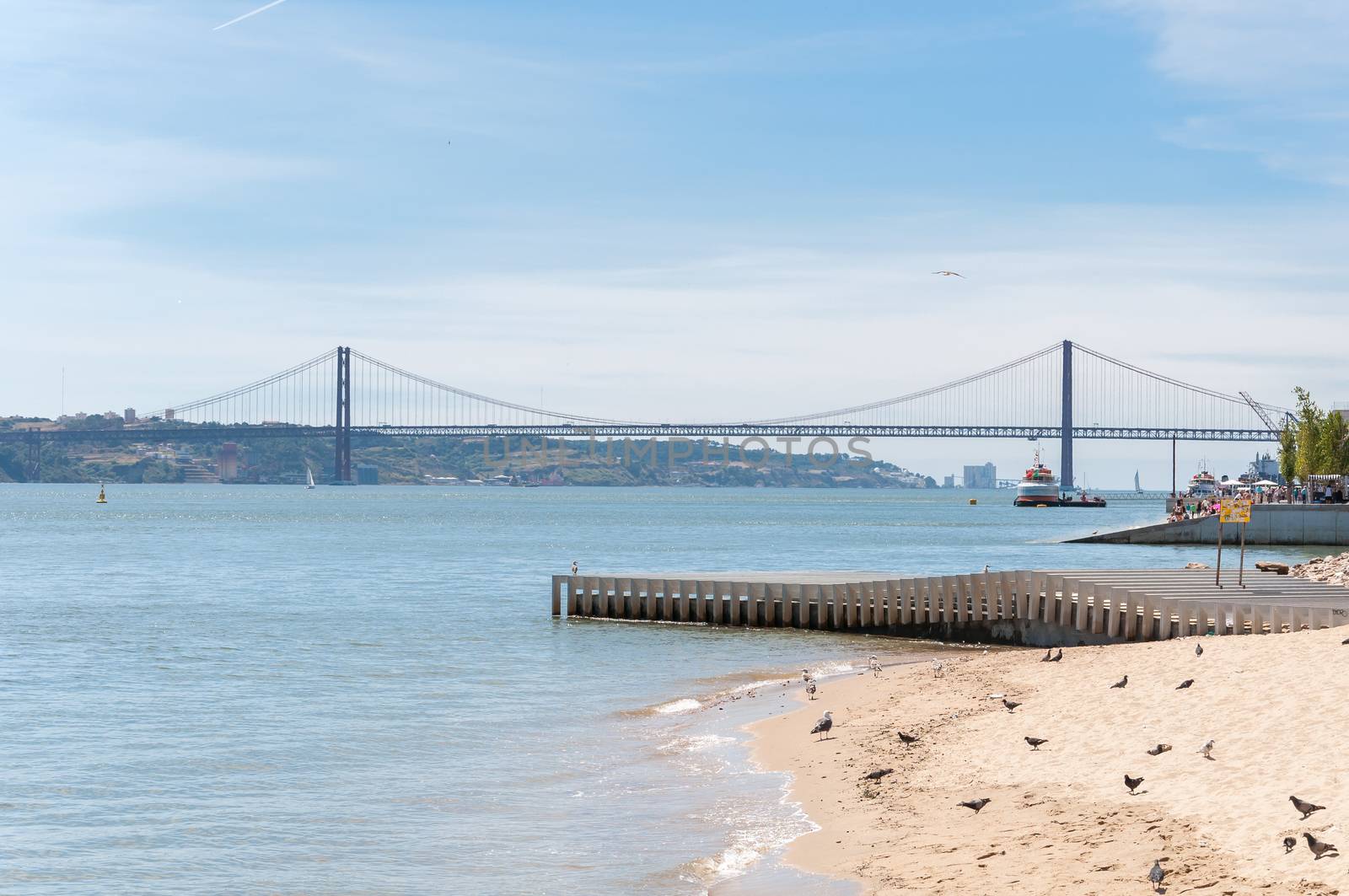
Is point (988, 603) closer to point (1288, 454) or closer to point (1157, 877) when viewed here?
point (1157, 877)

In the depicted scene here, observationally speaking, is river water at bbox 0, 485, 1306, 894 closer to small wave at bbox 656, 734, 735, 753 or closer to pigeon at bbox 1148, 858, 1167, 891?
small wave at bbox 656, 734, 735, 753

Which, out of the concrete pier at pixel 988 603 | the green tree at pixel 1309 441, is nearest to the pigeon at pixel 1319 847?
the concrete pier at pixel 988 603

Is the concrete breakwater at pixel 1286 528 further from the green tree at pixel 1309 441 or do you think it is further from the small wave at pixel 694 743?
the small wave at pixel 694 743

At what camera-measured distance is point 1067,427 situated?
177250 millimetres

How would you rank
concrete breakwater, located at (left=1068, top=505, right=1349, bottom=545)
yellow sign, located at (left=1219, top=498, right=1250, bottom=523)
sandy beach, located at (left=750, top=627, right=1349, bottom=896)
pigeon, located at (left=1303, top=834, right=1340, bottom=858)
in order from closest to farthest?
pigeon, located at (left=1303, top=834, right=1340, bottom=858), sandy beach, located at (left=750, top=627, right=1349, bottom=896), yellow sign, located at (left=1219, top=498, right=1250, bottom=523), concrete breakwater, located at (left=1068, top=505, right=1349, bottom=545)

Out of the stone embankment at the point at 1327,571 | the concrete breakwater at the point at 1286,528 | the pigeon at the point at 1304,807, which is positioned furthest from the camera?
the concrete breakwater at the point at 1286,528

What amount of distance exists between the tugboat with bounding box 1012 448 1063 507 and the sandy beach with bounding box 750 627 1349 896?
16068cm

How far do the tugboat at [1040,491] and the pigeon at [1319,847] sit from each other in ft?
560

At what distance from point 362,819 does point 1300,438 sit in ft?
321

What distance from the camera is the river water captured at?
1354cm

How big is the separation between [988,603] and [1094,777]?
16157mm

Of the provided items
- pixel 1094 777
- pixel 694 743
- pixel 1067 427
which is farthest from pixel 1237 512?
pixel 1067 427

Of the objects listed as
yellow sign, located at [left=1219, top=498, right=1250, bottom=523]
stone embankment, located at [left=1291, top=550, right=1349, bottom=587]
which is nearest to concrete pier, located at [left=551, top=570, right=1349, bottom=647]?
yellow sign, located at [left=1219, top=498, right=1250, bottom=523]

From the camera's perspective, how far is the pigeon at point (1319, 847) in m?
10.4
